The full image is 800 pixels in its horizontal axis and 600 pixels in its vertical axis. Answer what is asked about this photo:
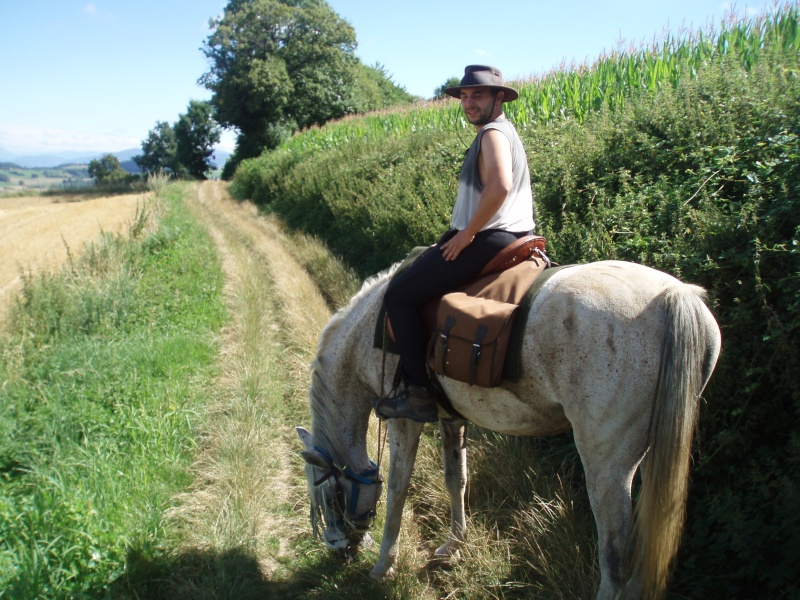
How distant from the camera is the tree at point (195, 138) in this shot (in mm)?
52562

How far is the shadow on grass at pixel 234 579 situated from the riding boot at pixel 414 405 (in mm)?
1123

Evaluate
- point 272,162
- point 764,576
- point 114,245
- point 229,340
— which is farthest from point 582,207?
point 272,162

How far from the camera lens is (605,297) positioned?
2.39m

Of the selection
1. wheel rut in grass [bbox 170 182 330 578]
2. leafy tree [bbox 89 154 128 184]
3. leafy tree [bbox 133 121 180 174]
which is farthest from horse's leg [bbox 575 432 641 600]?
leafy tree [bbox 89 154 128 184]

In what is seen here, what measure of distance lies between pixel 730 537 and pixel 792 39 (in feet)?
15.9

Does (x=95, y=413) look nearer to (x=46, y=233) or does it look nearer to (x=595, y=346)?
(x=595, y=346)

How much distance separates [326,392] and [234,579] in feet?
4.25

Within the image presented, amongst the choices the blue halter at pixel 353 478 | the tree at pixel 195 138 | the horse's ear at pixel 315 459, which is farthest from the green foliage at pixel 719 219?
the tree at pixel 195 138

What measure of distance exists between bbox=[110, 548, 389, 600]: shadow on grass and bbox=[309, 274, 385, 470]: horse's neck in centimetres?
70

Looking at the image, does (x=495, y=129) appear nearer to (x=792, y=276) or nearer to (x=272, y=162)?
(x=792, y=276)

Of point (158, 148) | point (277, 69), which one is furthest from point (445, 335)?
point (158, 148)

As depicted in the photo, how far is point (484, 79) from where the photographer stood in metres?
2.95

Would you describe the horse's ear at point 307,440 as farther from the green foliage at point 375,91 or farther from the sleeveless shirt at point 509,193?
the green foliage at point 375,91

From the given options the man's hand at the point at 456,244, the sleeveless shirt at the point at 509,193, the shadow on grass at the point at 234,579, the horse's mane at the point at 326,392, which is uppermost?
the sleeveless shirt at the point at 509,193
